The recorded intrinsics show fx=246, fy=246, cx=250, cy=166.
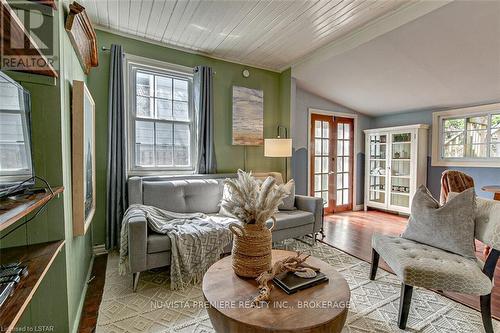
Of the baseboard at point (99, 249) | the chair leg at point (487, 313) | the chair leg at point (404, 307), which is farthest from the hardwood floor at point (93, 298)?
the chair leg at point (487, 313)

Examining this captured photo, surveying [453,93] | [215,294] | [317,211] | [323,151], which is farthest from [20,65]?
[453,93]

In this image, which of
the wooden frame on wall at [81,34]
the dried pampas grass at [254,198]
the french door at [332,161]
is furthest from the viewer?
the french door at [332,161]

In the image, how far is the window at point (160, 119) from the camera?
307 centimetres

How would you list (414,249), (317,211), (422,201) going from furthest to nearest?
(317,211) → (422,201) → (414,249)

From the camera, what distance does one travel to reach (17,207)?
89 cm

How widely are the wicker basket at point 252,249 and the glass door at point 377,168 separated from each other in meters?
4.34

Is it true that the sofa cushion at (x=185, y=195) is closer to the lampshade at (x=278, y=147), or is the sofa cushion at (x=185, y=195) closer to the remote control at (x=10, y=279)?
the lampshade at (x=278, y=147)

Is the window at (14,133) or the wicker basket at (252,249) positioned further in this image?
the wicker basket at (252,249)

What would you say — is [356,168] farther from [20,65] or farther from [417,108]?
[20,65]

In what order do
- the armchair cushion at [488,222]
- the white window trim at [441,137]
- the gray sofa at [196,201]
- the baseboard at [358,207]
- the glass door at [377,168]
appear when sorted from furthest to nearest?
the baseboard at [358,207] < the glass door at [377,168] < the white window trim at [441,137] < the gray sofa at [196,201] < the armchair cushion at [488,222]

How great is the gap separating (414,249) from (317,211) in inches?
52.0

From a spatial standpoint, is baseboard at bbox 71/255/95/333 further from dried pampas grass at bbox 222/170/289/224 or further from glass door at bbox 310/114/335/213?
glass door at bbox 310/114/335/213

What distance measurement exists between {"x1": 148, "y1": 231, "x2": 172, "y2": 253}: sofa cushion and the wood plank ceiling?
85.2 inches

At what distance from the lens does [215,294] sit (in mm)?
1230
